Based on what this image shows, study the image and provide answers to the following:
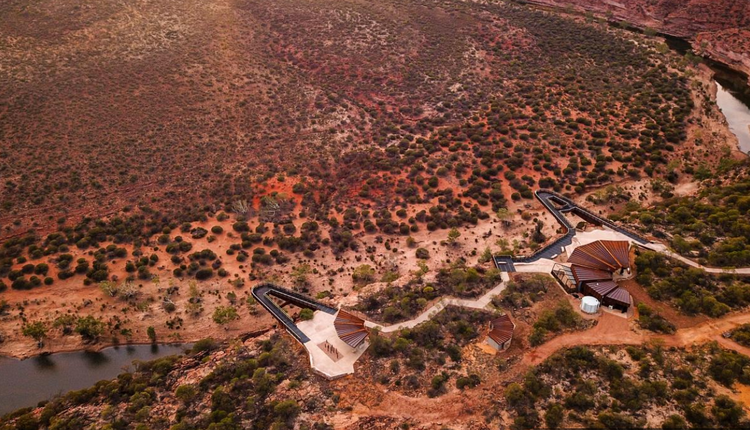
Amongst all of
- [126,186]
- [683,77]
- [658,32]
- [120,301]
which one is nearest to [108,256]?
[120,301]

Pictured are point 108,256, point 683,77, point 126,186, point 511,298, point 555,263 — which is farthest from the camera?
point 683,77

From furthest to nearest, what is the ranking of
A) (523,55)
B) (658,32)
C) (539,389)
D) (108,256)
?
(658,32)
(523,55)
(108,256)
(539,389)

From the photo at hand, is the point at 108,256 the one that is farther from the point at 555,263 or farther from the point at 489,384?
the point at 555,263

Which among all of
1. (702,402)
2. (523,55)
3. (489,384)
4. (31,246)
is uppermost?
(523,55)

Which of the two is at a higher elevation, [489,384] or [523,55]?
[523,55]

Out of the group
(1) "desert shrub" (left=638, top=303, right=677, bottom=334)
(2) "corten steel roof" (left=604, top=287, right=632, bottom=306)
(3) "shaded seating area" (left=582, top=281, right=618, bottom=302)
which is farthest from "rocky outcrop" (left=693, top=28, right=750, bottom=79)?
(1) "desert shrub" (left=638, top=303, right=677, bottom=334)

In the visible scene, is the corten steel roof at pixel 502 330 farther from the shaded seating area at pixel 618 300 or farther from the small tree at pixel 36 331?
the small tree at pixel 36 331

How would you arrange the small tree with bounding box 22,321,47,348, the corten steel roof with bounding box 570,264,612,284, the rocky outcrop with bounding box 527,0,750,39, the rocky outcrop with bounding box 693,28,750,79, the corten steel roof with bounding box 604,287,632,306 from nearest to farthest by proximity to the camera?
the corten steel roof with bounding box 604,287,632,306 < the corten steel roof with bounding box 570,264,612,284 < the small tree with bounding box 22,321,47,348 < the rocky outcrop with bounding box 693,28,750,79 < the rocky outcrop with bounding box 527,0,750,39

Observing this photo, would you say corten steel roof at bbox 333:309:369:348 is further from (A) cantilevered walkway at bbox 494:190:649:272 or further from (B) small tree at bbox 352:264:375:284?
(A) cantilevered walkway at bbox 494:190:649:272
